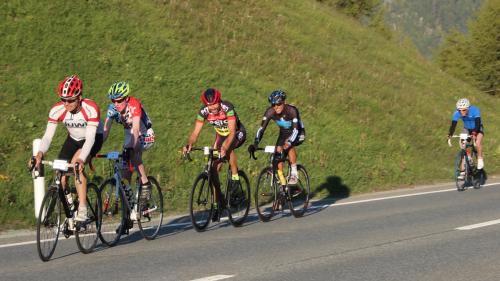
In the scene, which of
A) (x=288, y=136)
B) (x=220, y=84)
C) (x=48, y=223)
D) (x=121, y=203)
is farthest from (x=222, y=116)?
(x=220, y=84)

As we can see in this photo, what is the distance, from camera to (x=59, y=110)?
8.01 meters

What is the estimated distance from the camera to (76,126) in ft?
26.5

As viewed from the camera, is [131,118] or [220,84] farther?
[220,84]

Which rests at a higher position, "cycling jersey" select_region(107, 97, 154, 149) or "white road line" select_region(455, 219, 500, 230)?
"cycling jersey" select_region(107, 97, 154, 149)

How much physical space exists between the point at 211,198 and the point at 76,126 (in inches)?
106

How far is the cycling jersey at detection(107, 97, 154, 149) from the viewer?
28.9 feet

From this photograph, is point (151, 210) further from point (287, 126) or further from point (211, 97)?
point (287, 126)

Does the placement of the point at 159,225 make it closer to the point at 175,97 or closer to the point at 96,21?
the point at 175,97

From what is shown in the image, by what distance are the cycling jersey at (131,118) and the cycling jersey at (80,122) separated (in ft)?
2.57

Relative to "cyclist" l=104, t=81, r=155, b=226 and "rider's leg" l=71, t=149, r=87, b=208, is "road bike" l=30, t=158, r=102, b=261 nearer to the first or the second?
"rider's leg" l=71, t=149, r=87, b=208

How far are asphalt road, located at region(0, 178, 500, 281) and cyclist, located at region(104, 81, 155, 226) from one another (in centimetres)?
90

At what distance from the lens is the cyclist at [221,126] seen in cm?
992

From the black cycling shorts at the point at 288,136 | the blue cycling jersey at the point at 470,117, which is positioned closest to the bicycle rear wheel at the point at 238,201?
the black cycling shorts at the point at 288,136

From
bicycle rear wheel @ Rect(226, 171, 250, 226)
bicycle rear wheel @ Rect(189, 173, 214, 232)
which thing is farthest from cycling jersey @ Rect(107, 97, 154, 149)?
bicycle rear wheel @ Rect(226, 171, 250, 226)
